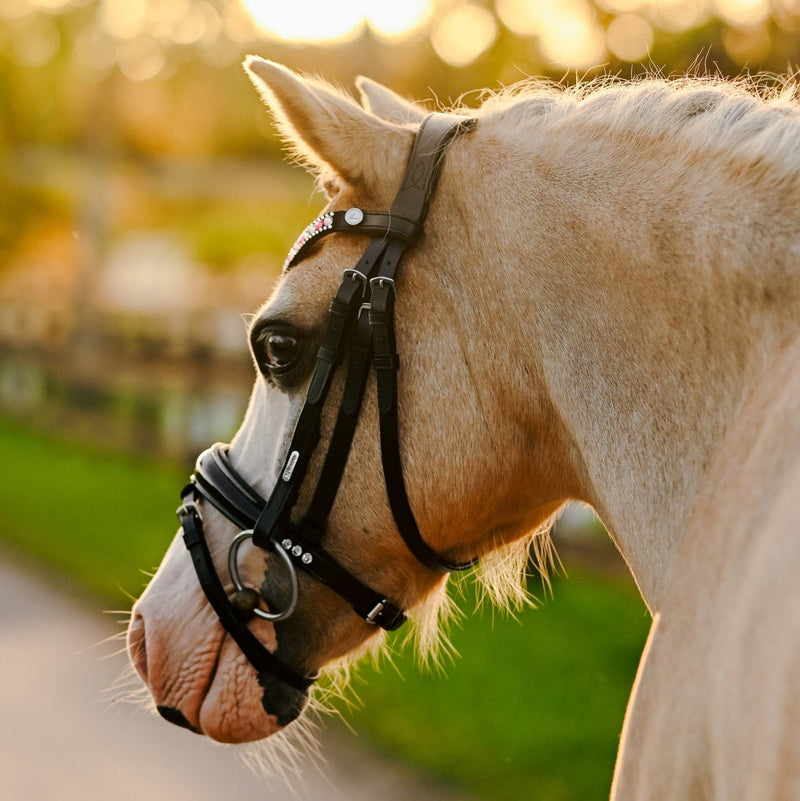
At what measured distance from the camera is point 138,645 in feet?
7.70

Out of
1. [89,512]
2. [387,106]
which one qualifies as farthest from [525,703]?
[89,512]

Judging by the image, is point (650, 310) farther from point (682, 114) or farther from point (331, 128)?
point (331, 128)

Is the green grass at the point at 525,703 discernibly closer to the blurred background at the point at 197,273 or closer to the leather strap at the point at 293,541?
the blurred background at the point at 197,273

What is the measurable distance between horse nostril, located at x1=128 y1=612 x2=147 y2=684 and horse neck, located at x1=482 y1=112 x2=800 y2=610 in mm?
1129

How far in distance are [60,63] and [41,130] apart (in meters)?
2.96

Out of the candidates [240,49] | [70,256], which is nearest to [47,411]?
[240,49]

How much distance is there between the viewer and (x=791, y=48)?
6.67 meters

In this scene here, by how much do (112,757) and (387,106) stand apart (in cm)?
385

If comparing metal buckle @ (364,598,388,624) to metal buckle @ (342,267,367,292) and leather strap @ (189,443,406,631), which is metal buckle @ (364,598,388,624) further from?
metal buckle @ (342,267,367,292)

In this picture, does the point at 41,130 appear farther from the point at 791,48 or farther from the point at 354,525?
the point at 354,525

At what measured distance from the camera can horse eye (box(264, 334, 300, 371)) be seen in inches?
84.5

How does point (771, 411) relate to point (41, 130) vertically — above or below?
below

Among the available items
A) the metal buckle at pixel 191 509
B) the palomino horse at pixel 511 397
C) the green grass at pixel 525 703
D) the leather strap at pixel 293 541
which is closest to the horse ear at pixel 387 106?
the palomino horse at pixel 511 397

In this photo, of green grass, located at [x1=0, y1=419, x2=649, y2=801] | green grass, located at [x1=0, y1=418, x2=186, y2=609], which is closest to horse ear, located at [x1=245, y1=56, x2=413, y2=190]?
green grass, located at [x1=0, y1=419, x2=649, y2=801]
